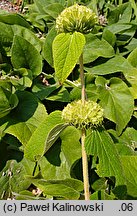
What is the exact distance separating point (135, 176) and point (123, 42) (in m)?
1.18

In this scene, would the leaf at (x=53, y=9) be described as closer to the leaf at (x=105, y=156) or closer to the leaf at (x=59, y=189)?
the leaf at (x=59, y=189)

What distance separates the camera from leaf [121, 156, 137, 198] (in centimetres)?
158

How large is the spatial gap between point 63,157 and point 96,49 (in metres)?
0.69

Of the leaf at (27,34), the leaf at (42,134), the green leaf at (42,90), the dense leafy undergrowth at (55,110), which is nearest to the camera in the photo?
the leaf at (42,134)

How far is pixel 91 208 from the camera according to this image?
4.72ft

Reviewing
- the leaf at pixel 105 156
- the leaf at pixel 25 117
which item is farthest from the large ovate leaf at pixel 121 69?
the leaf at pixel 105 156

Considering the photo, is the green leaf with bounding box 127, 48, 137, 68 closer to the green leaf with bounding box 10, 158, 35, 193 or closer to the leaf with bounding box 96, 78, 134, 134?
the leaf with bounding box 96, 78, 134, 134

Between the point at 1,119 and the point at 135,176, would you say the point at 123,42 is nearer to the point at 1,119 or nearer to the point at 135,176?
the point at 1,119

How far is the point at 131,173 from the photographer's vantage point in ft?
5.25

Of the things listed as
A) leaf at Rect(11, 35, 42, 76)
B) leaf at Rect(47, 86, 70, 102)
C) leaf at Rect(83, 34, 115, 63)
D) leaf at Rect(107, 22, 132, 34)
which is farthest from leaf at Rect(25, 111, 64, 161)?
leaf at Rect(107, 22, 132, 34)

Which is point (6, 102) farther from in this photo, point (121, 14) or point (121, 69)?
point (121, 14)

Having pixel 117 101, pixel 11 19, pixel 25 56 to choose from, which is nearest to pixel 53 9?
pixel 11 19

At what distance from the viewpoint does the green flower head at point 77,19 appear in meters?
1.26

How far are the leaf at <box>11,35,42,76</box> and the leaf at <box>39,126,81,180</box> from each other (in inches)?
18.8
